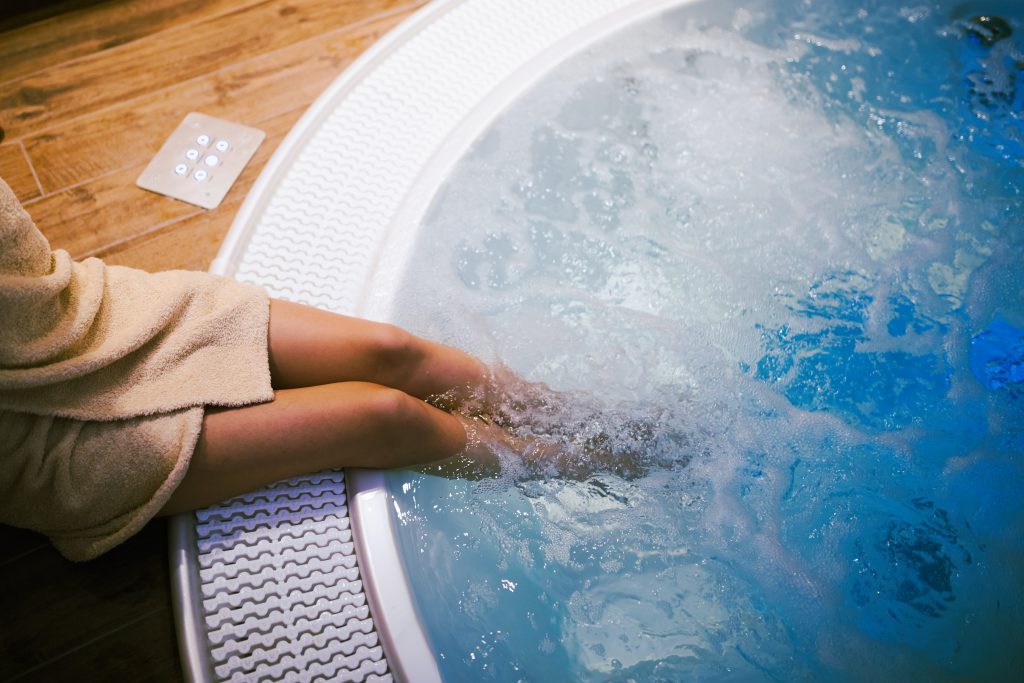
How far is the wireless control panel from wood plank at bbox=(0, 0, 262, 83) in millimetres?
339

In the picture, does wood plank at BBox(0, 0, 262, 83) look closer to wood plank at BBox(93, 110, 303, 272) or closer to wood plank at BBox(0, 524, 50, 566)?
wood plank at BBox(93, 110, 303, 272)

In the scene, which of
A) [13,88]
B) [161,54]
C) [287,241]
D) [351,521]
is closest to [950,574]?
[351,521]

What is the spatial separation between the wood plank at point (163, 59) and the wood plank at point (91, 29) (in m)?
0.02

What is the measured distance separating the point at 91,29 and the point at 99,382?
1247mm

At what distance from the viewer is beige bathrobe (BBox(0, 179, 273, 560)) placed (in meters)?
0.86

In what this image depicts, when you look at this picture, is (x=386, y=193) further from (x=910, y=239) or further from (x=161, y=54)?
(x=910, y=239)

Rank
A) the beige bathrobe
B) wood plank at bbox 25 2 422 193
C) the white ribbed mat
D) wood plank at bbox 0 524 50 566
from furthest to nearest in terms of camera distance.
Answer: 1. wood plank at bbox 25 2 422 193
2. wood plank at bbox 0 524 50 566
3. the white ribbed mat
4. the beige bathrobe

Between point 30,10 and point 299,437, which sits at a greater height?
point 30,10

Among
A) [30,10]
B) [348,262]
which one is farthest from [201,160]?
[30,10]

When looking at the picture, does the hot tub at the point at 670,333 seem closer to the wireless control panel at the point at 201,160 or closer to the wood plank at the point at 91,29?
the wireless control panel at the point at 201,160

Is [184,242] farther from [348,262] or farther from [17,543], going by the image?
[17,543]

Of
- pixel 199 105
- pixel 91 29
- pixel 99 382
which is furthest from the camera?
pixel 91 29

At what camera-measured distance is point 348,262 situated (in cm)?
132

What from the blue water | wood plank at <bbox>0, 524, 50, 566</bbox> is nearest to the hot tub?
the blue water
